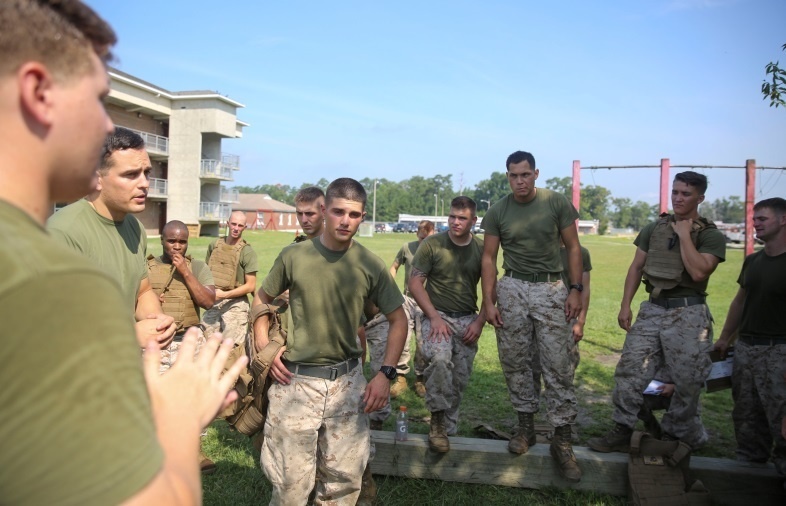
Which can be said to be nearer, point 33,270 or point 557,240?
point 33,270

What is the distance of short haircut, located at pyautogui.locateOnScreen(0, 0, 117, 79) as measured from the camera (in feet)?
3.32

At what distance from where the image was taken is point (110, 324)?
960 millimetres

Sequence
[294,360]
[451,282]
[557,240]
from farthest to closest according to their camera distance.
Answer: [451,282], [557,240], [294,360]

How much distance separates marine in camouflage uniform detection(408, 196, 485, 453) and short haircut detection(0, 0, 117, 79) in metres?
4.98

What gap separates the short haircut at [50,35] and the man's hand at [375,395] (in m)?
3.17

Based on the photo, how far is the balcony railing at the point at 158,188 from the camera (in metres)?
44.4

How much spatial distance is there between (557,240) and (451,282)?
4.71 ft

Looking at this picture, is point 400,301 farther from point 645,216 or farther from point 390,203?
point 645,216

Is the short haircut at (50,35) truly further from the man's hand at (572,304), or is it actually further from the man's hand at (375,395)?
the man's hand at (572,304)

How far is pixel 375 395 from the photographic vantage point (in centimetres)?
398

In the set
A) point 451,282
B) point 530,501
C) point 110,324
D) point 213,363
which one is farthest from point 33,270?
point 451,282

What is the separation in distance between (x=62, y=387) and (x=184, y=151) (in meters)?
Answer: 48.9

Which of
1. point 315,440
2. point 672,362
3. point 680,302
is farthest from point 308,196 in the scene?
point 672,362

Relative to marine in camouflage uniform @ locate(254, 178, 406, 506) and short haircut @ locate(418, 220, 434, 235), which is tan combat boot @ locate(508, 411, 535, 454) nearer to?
marine in camouflage uniform @ locate(254, 178, 406, 506)
